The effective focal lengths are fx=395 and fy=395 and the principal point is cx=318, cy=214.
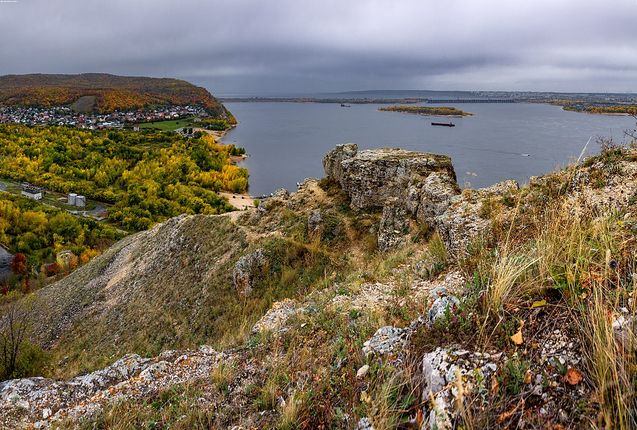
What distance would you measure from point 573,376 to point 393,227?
11.9 m

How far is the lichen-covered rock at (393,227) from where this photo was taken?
13.9 metres

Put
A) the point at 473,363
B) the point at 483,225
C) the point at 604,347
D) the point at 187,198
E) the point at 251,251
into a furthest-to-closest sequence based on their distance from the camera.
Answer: the point at 187,198 → the point at 251,251 → the point at 483,225 → the point at 473,363 → the point at 604,347

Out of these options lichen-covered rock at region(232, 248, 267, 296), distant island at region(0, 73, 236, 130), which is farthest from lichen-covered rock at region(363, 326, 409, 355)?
distant island at region(0, 73, 236, 130)

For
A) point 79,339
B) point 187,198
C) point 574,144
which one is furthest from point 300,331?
point 574,144

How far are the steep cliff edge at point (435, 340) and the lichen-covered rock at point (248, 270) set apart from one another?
2.50 ft

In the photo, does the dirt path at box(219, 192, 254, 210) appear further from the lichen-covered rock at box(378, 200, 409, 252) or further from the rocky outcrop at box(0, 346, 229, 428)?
the rocky outcrop at box(0, 346, 229, 428)

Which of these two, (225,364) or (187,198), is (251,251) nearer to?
(225,364)

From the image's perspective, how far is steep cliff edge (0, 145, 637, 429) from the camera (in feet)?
9.34

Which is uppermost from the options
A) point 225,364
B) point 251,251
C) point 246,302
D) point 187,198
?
point 225,364

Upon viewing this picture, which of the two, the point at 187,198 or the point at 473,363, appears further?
the point at 187,198

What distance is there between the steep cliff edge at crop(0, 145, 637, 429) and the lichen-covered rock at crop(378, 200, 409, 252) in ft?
0.20

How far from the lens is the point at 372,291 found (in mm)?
7969

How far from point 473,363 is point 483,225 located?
19.4ft

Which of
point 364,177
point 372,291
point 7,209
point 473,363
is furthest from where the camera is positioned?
point 7,209
